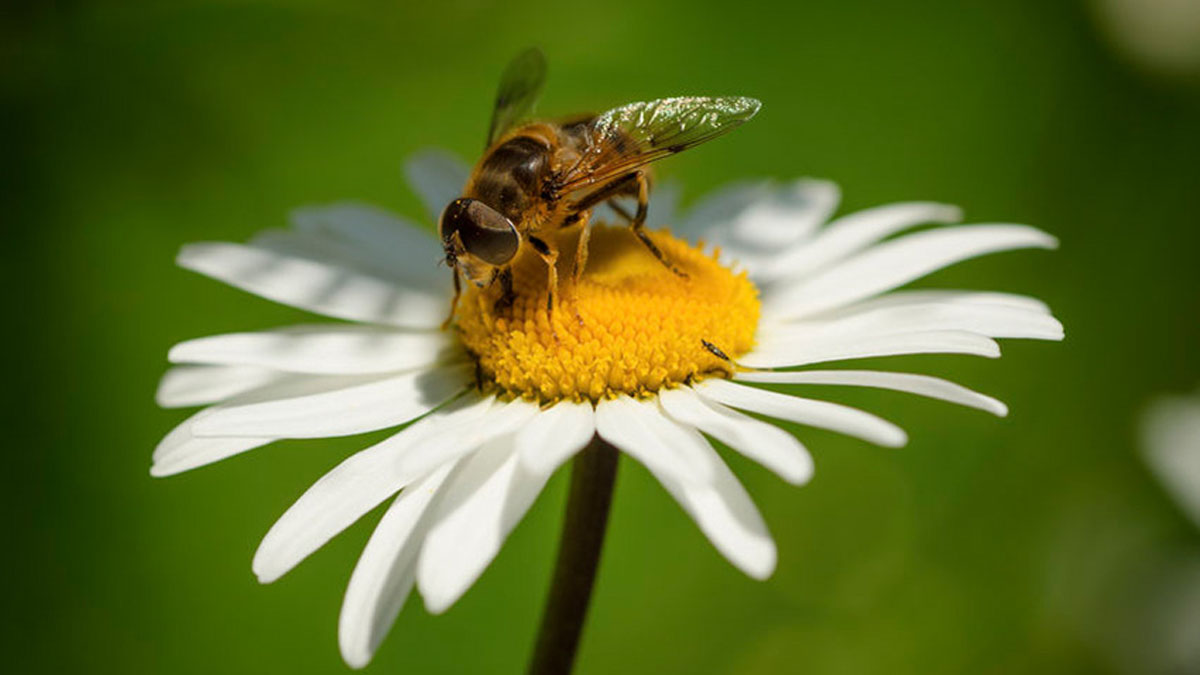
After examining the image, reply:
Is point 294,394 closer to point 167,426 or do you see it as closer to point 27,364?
point 167,426

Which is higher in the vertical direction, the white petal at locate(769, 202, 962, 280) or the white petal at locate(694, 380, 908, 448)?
the white petal at locate(769, 202, 962, 280)

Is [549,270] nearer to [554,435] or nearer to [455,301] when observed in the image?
[455,301]

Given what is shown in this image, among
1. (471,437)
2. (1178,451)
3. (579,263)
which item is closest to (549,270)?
(579,263)

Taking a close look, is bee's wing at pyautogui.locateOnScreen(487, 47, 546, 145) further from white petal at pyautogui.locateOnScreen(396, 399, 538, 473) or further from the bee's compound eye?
white petal at pyautogui.locateOnScreen(396, 399, 538, 473)

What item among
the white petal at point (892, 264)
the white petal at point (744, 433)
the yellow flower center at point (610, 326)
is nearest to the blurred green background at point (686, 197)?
the white petal at point (892, 264)

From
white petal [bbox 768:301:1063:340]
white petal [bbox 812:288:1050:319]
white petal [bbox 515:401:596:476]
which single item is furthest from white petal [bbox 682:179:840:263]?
white petal [bbox 515:401:596:476]

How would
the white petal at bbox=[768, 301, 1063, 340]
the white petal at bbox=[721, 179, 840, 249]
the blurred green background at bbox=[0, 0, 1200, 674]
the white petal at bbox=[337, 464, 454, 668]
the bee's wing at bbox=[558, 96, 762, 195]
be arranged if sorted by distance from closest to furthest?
the white petal at bbox=[337, 464, 454, 668] → the white petal at bbox=[768, 301, 1063, 340] → the bee's wing at bbox=[558, 96, 762, 195] → the white petal at bbox=[721, 179, 840, 249] → the blurred green background at bbox=[0, 0, 1200, 674]
